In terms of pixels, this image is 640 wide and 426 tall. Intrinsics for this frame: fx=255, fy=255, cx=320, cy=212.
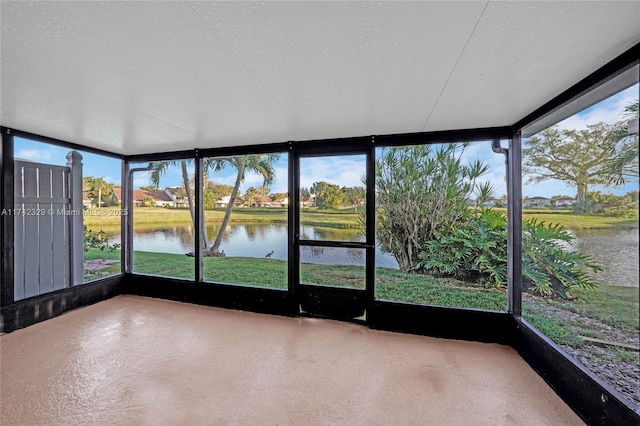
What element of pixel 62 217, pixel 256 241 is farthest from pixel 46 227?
pixel 256 241

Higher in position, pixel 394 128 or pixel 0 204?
pixel 394 128

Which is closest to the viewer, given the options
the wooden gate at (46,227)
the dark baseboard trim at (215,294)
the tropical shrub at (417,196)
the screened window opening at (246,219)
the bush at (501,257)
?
the bush at (501,257)

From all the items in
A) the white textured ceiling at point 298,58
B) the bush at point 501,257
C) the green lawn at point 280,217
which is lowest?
the bush at point 501,257

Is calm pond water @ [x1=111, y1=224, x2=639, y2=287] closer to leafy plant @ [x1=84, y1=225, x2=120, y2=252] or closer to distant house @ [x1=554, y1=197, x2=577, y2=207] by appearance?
leafy plant @ [x1=84, y1=225, x2=120, y2=252]

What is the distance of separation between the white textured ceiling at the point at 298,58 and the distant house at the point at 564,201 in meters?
0.79

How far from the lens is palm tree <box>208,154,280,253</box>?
3649 mm

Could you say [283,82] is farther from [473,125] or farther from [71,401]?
[71,401]

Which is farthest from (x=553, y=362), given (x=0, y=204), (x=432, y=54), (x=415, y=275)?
(x=0, y=204)

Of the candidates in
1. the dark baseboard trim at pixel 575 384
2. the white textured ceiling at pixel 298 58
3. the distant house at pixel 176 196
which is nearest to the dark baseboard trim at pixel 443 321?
the dark baseboard trim at pixel 575 384

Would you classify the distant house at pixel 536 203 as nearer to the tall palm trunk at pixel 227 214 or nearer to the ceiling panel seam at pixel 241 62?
the ceiling panel seam at pixel 241 62

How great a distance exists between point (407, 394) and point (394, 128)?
92.4 inches

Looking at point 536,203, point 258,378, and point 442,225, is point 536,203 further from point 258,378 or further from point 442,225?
point 258,378

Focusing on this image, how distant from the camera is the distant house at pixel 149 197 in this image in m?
4.02

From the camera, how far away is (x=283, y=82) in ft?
5.46
